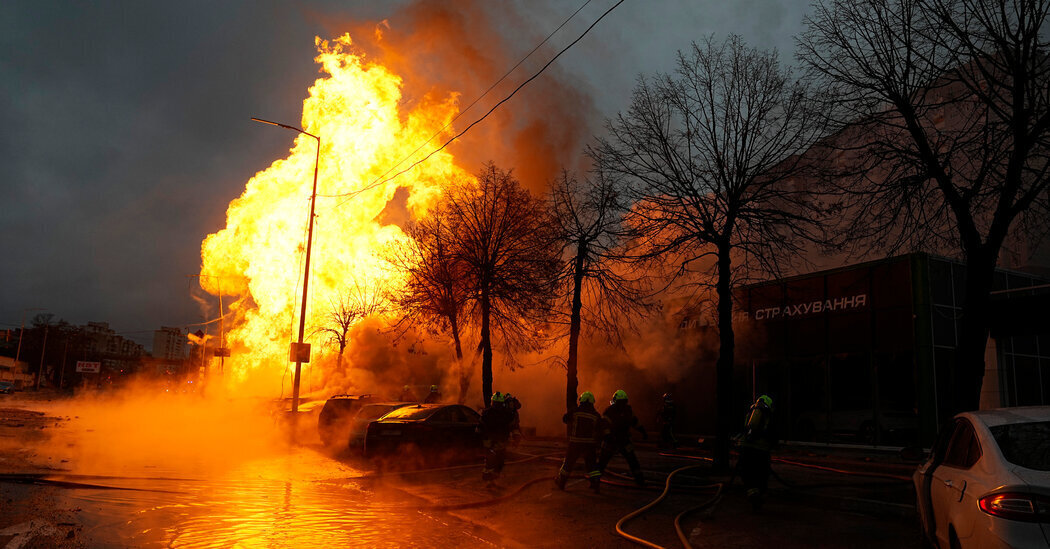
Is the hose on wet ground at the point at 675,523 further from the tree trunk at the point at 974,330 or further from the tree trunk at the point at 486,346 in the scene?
the tree trunk at the point at 486,346

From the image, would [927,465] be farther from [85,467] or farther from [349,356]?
[349,356]

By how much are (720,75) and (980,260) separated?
247 inches

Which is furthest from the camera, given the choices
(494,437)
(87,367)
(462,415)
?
(87,367)

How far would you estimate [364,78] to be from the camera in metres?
30.6

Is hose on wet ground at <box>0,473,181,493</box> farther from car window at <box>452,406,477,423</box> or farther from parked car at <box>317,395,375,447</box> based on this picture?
parked car at <box>317,395,375,447</box>

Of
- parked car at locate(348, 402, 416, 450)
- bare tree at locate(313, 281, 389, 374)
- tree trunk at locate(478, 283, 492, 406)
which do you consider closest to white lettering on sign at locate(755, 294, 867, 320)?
tree trunk at locate(478, 283, 492, 406)

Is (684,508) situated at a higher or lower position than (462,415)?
lower

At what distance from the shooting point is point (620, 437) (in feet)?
36.2

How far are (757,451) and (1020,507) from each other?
18.3 feet

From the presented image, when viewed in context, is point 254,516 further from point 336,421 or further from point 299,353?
point 299,353

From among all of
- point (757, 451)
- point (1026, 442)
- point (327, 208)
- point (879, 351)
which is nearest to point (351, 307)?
point (327, 208)

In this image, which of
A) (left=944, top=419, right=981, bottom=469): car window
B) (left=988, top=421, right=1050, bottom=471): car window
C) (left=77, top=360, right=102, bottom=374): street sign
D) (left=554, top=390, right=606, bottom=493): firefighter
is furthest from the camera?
(left=77, top=360, right=102, bottom=374): street sign

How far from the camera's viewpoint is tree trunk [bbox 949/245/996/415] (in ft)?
29.6

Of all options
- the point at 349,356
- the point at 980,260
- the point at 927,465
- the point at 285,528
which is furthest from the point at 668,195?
the point at 349,356
